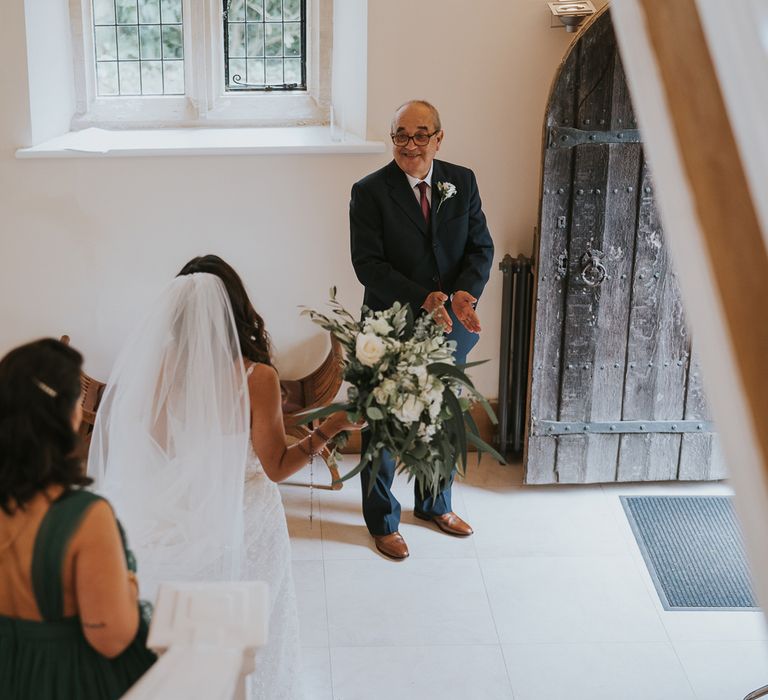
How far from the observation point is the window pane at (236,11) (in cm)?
553

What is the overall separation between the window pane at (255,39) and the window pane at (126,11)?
23.7 inches

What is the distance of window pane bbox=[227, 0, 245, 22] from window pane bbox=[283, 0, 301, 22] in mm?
223

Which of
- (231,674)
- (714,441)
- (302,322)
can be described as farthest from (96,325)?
(231,674)

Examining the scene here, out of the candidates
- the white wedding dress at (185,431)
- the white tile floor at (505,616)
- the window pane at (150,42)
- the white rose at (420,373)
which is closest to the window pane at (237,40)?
the window pane at (150,42)

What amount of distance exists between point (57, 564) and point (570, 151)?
3454 millimetres

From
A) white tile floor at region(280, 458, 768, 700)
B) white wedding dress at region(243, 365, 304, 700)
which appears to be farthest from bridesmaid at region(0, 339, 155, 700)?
white tile floor at region(280, 458, 768, 700)

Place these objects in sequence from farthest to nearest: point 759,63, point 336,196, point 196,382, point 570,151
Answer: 1. point 336,196
2. point 570,151
3. point 196,382
4. point 759,63

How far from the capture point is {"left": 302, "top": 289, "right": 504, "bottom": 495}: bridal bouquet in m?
3.22

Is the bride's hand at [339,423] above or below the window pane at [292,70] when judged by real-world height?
below

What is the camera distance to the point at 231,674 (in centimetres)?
146

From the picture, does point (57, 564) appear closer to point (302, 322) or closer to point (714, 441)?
point (302, 322)

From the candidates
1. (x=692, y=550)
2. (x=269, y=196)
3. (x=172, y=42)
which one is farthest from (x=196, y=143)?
(x=692, y=550)

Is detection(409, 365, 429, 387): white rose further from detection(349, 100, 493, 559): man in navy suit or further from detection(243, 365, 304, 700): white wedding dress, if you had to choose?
detection(349, 100, 493, 559): man in navy suit

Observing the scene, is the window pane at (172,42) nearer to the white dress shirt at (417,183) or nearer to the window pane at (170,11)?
the window pane at (170,11)
